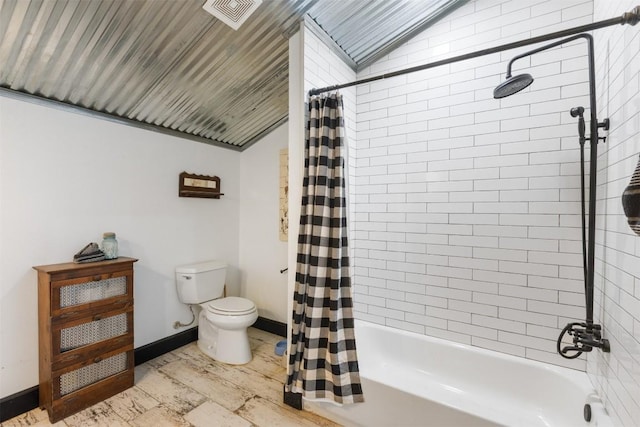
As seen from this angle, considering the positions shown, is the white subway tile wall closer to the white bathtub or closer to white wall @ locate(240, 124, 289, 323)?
the white bathtub

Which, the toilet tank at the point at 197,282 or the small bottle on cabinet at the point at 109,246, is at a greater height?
the small bottle on cabinet at the point at 109,246

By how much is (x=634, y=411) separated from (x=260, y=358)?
224 cm

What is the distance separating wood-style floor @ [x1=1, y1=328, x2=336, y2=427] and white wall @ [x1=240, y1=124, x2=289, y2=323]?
2.20 ft

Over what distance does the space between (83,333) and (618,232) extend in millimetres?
2847

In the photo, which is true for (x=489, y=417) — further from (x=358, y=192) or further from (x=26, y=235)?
(x=26, y=235)

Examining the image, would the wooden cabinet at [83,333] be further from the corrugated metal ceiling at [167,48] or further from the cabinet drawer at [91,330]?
the corrugated metal ceiling at [167,48]

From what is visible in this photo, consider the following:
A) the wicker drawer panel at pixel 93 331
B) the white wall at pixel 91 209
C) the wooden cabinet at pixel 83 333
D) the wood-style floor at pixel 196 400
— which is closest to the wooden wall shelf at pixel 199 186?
the white wall at pixel 91 209

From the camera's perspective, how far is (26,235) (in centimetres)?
178

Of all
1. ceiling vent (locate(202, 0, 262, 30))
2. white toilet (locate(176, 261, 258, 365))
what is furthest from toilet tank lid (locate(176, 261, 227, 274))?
ceiling vent (locate(202, 0, 262, 30))

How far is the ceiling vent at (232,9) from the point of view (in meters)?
1.47

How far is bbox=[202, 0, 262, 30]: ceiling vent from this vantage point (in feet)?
4.81

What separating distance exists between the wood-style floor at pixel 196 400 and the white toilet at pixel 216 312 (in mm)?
108

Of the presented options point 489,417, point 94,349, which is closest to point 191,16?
point 94,349

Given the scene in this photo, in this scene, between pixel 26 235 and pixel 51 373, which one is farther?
pixel 26 235
